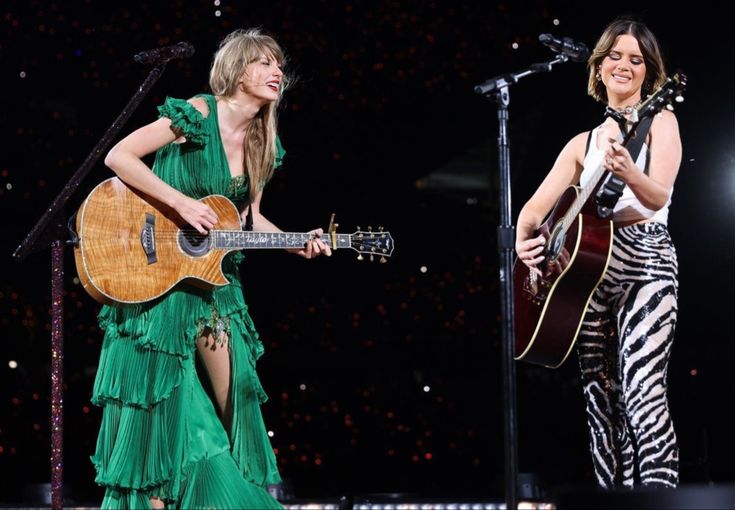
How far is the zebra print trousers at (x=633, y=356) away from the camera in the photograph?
11.0ft

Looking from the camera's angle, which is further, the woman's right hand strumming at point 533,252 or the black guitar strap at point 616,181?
the woman's right hand strumming at point 533,252

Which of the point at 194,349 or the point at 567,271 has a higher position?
the point at 567,271

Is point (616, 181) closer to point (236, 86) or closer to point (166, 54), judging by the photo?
point (236, 86)

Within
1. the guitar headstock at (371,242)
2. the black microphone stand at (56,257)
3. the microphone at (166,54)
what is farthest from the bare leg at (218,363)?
the microphone at (166,54)

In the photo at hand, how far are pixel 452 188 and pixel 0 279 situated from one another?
9.08 ft

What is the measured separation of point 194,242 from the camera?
11.2ft

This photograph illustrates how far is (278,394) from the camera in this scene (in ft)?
19.2

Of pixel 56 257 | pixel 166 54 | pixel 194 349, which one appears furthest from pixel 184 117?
pixel 194 349

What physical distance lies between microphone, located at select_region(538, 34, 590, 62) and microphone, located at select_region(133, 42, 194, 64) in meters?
1.25

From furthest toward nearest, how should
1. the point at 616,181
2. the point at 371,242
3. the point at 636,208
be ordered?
the point at 371,242
the point at 636,208
the point at 616,181

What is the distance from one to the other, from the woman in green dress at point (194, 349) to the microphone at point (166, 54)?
16cm

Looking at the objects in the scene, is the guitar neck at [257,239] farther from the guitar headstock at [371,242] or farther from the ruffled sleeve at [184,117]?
the ruffled sleeve at [184,117]

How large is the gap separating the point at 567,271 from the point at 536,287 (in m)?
0.27

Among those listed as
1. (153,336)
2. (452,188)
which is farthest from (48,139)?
(153,336)
